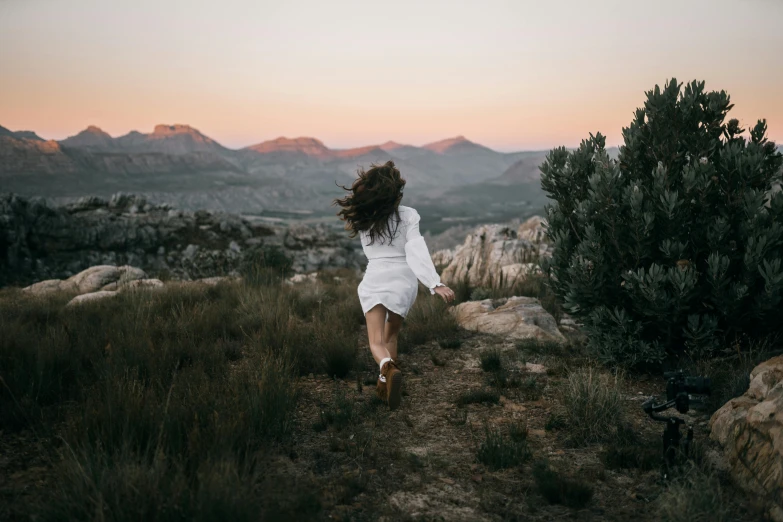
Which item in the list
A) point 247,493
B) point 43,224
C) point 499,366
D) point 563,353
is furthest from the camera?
point 43,224

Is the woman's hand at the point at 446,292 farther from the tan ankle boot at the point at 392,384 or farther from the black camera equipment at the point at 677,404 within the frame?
the black camera equipment at the point at 677,404

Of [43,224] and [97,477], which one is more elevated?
[43,224]

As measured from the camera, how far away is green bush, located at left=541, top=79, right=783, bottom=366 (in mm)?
4410

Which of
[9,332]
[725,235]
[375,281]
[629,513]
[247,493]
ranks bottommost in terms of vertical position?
[629,513]

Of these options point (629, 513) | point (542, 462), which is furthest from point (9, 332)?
point (629, 513)

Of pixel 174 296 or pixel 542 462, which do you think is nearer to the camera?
pixel 542 462

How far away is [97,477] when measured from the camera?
2.67 meters

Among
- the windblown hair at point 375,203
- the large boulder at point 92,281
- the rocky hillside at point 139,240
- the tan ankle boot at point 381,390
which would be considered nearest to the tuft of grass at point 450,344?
the tan ankle boot at point 381,390

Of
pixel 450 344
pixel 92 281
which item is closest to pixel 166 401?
pixel 450 344

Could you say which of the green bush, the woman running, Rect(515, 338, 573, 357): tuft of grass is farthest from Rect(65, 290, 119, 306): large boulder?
the green bush

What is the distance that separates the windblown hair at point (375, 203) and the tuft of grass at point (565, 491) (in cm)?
263

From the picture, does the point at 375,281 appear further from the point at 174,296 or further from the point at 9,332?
the point at 174,296

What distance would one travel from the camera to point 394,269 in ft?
16.2

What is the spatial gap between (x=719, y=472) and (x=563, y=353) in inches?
109
